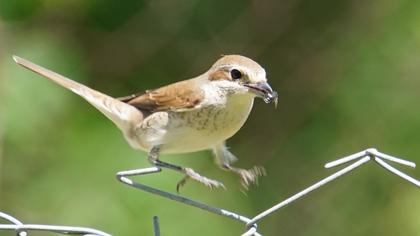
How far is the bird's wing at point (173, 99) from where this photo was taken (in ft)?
8.42

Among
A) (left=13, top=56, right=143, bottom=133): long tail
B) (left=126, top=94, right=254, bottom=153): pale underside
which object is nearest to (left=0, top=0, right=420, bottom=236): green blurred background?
(left=13, top=56, right=143, bottom=133): long tail

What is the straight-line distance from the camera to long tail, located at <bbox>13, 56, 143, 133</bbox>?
2.71 meters

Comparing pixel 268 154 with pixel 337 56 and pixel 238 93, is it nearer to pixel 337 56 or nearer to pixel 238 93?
pixel 337 56

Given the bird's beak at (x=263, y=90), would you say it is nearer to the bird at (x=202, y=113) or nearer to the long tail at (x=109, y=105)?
the bird at (x=202, y=113)

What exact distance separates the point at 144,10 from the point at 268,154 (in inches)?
26.2

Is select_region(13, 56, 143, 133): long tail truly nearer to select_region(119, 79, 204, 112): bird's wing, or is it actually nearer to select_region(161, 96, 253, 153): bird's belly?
select_region(119, 79, 204, 112): bird's wing

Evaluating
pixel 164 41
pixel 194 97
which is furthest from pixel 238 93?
pixel 164 41

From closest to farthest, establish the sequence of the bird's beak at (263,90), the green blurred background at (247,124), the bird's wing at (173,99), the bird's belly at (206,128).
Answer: the bird's beak at (263,90), the bird's belly at (206,128), the bird's wing at (173,99), the green blurred background at (247,124)

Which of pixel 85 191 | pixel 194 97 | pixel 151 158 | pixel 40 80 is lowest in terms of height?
pixel 151 158

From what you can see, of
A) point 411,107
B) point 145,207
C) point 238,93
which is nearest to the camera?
point 238,93

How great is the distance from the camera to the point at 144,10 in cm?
394

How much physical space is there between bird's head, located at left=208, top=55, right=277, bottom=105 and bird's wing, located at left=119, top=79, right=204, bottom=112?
0.19 ft

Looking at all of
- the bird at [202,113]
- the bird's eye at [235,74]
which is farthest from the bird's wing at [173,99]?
the bird's eye at [235,74]

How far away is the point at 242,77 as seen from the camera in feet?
8.00
